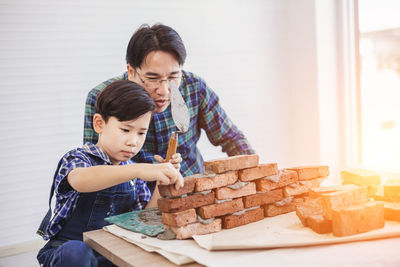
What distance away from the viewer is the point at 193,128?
2324 mm

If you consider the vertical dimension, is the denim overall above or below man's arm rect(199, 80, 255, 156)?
below

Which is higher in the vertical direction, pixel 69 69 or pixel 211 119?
pixel 69 69

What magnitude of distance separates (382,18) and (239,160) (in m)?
2.08

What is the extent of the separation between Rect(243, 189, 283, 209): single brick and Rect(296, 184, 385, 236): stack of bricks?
0.12 m

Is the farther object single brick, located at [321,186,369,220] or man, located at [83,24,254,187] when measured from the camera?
man, located at [83,24,254,187]

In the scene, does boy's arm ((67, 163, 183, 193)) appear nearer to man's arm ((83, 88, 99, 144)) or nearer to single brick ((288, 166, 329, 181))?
single brick ((288, 166, 329, 181))

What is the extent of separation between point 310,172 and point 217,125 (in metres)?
0.88

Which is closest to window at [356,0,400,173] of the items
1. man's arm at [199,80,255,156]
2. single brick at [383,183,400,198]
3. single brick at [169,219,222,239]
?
man's arm at [199,80,255,156]

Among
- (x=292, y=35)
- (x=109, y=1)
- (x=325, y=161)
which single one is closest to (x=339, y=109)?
(x=325, y=161)

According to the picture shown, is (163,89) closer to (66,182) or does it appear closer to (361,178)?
(66,182)

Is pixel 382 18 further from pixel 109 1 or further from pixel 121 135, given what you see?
pixel 121 135

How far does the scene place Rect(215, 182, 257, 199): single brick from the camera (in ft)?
4.51

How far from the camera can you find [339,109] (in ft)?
10.6

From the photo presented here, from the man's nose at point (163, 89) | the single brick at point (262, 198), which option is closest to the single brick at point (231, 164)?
the single brick at point (262, 198)
